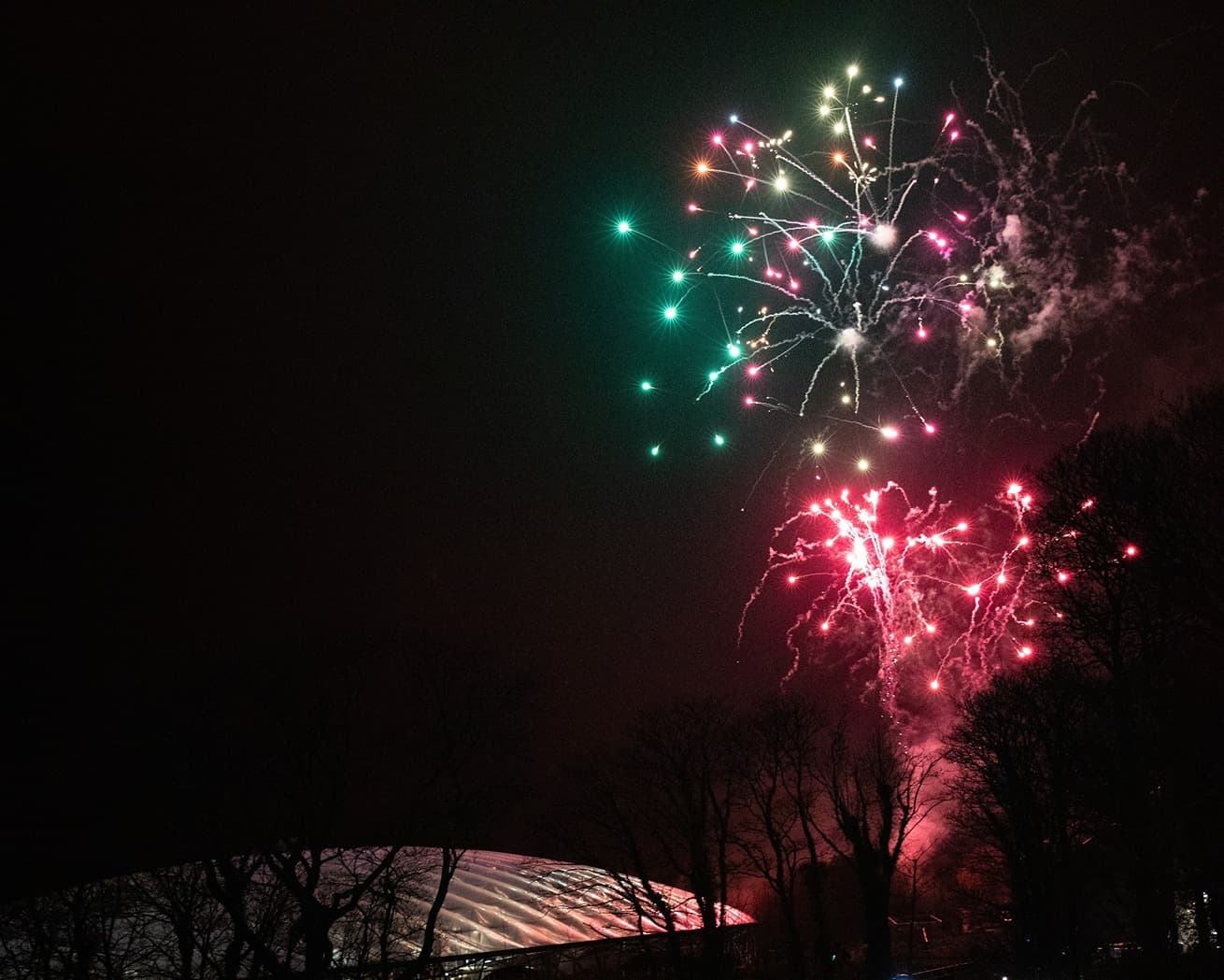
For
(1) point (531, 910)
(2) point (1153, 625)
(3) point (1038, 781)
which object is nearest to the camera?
(2) point (1153, 625)

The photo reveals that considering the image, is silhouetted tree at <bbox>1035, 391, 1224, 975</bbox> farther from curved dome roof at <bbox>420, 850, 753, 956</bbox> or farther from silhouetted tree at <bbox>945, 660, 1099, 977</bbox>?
curved dome roof at <bbox>420, 850, 753, 956</bbox>

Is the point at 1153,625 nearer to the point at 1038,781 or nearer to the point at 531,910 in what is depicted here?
the point at 1038,781

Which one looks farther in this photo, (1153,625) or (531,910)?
(531,910)

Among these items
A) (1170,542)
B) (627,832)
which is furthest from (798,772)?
(1170,542)

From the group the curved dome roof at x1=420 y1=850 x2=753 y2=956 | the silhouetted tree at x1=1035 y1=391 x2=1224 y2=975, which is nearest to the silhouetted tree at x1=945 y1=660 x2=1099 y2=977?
the silhouetted tree at x1=1035 y1=391 x2=1224 y2=975

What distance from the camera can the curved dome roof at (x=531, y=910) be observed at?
36812 millimetres

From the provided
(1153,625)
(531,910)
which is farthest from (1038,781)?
(531,910)

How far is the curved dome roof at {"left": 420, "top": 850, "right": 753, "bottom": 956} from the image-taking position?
121ft

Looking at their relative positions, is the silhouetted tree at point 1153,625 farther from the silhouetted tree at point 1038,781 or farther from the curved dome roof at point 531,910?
the curved dome roof at point 531,910

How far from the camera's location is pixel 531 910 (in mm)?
41062

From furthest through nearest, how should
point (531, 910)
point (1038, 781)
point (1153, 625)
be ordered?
point (531, 910) < point (1038, 781) < point (1153, 625)

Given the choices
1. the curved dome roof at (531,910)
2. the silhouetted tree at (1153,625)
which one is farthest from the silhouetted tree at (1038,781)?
the curved dome roof at (531,910)

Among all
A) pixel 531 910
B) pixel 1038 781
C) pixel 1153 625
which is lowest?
pixel 531 910

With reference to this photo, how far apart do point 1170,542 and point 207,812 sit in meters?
24.6
